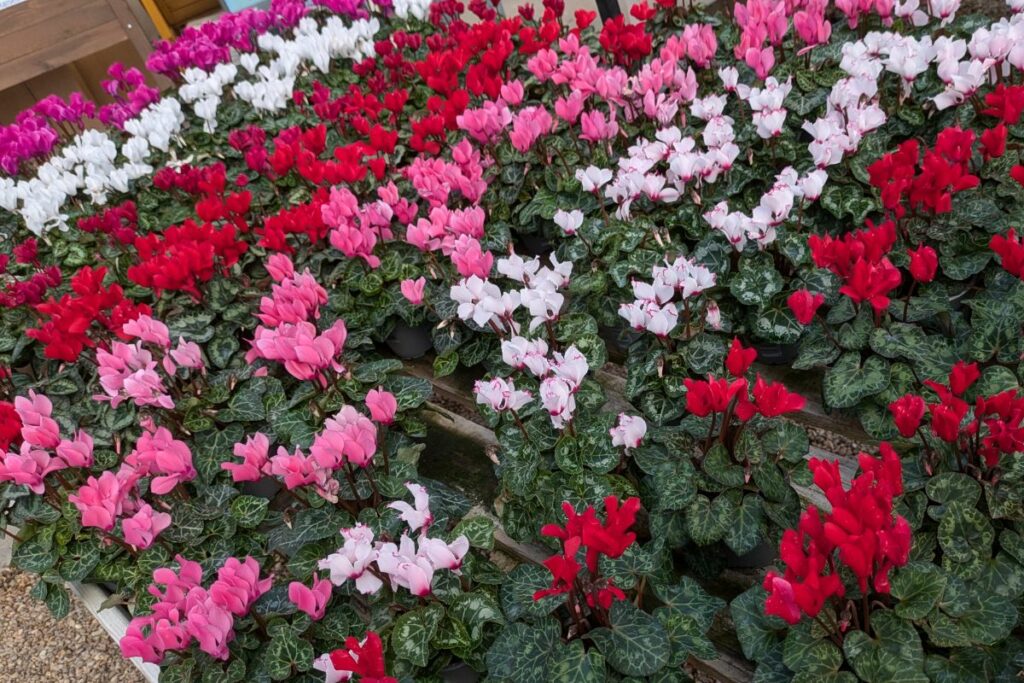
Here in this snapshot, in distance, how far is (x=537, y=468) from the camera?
1818 mm

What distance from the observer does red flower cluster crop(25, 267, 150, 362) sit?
226 centimetres

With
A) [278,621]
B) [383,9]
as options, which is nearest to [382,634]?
[278,621]

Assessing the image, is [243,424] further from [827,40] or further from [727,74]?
[827,40]

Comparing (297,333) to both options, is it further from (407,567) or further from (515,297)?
(407,567)

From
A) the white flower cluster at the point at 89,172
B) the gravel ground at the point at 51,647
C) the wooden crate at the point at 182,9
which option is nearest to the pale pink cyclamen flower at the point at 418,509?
the gravel ground at the point at 51,647

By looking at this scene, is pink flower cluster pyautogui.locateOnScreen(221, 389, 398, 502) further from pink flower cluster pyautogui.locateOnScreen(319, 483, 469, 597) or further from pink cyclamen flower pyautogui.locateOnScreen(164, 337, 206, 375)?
pink cyclamen flower pyautogui.locateOnScreen(164, 337, 206, 375)

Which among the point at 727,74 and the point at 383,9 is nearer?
the point at 727,74

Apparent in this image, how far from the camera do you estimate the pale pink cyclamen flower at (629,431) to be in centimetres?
171

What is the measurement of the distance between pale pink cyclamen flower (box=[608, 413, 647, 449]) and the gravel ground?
1.95 meters

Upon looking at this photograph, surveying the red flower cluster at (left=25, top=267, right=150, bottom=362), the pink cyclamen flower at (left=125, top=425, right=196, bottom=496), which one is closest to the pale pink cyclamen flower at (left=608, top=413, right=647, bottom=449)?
the pink cyclamen flower at (left=125, top=425, right=196, bottom=496)

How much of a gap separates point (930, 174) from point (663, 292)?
669 mm

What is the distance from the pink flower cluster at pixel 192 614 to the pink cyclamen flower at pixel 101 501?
270 millimetres

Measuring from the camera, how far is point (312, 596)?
1.55 m

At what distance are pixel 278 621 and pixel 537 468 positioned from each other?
0.64m
